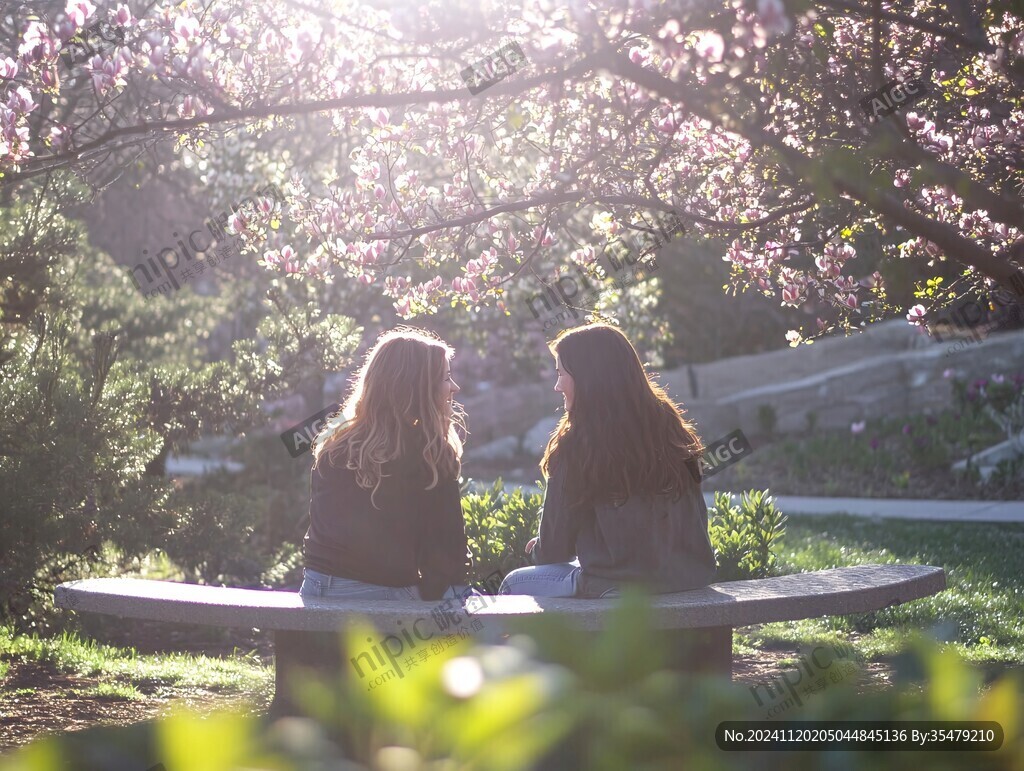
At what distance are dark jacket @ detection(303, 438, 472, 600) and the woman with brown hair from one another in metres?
0.42

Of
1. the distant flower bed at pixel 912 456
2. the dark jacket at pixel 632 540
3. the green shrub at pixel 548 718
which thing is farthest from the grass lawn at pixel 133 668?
the distant flower bed at pixel 912 456

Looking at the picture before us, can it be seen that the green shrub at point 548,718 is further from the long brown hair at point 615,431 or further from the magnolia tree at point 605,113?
the long brown hair at point 615,431

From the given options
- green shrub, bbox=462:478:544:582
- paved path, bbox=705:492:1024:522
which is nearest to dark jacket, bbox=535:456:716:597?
green shrub, bbox=462:478:544:582

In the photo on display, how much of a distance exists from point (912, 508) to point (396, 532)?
24.3 feet

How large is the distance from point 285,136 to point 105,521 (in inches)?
308

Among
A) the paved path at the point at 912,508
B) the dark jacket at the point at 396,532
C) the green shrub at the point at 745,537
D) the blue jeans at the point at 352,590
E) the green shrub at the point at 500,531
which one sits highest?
the dark jacket at the point at 396,532

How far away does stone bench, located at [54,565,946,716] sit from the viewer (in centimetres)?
397

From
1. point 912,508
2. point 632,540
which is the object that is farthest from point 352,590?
point 912,508

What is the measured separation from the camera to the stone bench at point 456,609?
156 inches

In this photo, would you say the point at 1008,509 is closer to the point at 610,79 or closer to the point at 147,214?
the point at 610,79

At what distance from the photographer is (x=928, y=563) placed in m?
7.80

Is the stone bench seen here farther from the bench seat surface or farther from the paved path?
the paved path

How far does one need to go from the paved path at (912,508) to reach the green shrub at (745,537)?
132 inches

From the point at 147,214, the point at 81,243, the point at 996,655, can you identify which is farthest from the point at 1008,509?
the point at 147,214
